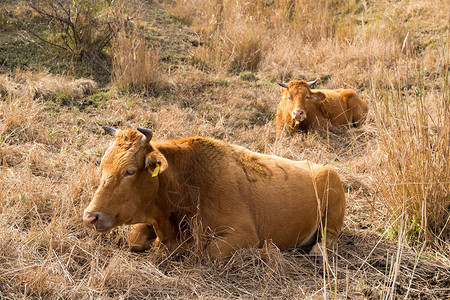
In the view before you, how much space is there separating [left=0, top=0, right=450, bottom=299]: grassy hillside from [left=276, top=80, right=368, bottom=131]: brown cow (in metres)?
0.29

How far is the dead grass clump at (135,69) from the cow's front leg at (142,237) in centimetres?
410

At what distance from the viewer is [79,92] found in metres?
8.23

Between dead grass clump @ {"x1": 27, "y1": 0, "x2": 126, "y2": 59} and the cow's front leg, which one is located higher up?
dead grass clump @ {"x1": 27, "y1": 0, "x2": 126, "y2": 59}

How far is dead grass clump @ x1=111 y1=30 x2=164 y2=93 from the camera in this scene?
8414mm

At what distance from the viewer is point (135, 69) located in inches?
331

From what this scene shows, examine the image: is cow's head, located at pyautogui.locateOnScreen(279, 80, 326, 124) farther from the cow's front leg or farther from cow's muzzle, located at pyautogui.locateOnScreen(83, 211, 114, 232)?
cow's muzzle, located at pyautogui.locateOnScreen(83, 211, 114, 232)

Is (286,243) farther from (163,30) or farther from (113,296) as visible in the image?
(163,30)

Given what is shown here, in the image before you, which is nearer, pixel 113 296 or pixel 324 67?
pixel 113 296

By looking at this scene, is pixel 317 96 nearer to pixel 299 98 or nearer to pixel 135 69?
pixel 299 98

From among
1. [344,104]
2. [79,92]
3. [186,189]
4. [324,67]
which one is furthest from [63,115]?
[324,67]

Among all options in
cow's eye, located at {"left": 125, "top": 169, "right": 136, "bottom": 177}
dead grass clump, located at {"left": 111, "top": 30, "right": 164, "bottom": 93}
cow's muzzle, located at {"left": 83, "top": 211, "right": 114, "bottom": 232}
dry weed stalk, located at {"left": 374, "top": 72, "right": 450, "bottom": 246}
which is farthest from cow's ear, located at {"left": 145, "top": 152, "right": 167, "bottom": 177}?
dead grass clump, located at {"left": 111, "top": 30, "right": 164, "bottom": 93}

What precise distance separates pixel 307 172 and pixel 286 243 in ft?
2.57

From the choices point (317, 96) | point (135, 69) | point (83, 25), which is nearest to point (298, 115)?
point (317, 96)

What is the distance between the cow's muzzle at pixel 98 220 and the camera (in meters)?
3.87
